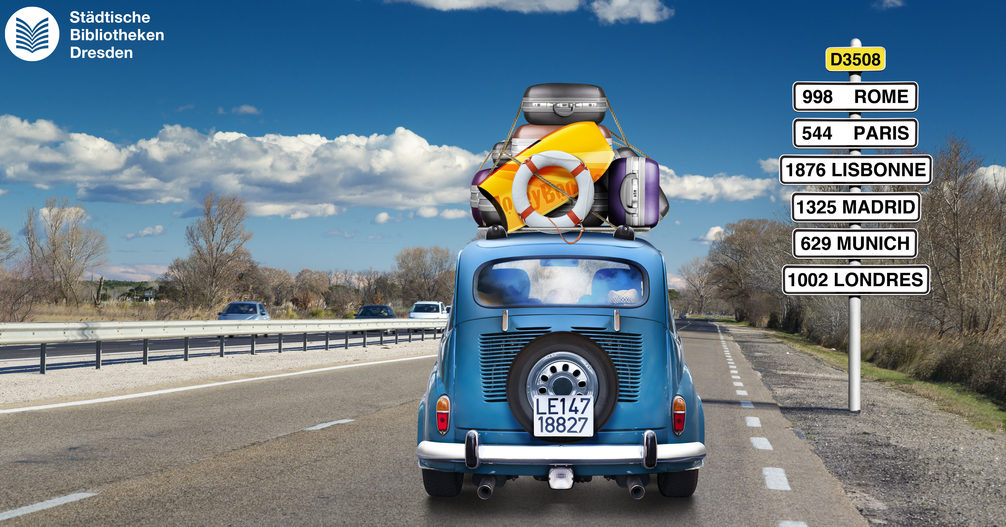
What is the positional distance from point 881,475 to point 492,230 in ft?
14.0

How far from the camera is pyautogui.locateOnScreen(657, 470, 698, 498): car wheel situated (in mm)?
6520

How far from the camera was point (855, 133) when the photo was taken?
13.3m

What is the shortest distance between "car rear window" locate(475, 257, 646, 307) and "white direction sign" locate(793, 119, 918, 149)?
808 cm

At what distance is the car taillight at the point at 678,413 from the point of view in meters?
6.02

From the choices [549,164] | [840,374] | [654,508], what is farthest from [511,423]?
[840,374]

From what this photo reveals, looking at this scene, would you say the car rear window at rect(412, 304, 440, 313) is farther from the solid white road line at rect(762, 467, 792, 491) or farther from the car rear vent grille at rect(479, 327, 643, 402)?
the car rear vent grille at rect(479, 327, 643, 402)

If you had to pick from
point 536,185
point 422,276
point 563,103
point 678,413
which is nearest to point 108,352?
point 563,103

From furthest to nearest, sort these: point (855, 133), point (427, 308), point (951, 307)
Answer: point (427, 308) → point (951, 307) → point (855, 133)

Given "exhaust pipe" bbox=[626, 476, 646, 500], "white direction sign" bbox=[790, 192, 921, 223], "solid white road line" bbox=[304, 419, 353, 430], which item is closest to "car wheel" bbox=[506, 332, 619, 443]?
"exhaust pipe" bbox=[626, 476, 646, 500]

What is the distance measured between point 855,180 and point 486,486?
9.39 metres

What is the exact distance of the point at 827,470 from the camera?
8086 millimetres

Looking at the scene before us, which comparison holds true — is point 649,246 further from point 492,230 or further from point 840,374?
point 840,374

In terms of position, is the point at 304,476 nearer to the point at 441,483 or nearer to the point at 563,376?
the point at 441,483

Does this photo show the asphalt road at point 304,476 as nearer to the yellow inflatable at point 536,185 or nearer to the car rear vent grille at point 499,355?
the car rear vent grille at point 499,355
